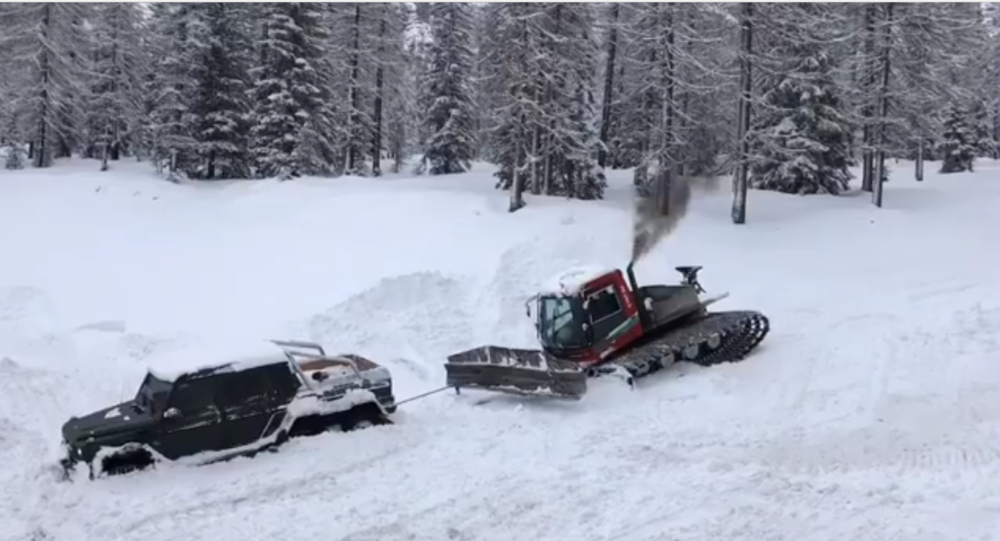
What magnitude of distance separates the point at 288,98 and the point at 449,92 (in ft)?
33.9

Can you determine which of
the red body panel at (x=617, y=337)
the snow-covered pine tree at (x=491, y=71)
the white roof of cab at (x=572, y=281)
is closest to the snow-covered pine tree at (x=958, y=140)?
the snow-covered pine tree at (x=491, y=71)

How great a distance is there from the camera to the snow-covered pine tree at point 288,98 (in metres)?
34.0

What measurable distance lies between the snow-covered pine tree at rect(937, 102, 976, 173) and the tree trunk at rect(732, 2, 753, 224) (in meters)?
29.1

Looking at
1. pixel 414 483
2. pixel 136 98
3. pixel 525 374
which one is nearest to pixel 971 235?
pixel 525 374

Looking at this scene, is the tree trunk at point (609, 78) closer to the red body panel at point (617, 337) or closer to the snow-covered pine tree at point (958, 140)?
the red body panel at point (617, 337)

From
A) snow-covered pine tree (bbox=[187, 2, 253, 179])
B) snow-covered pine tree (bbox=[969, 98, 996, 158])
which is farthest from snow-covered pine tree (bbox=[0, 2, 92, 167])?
snow-covered pine tree (bbox=[969, 98, 996, 158])

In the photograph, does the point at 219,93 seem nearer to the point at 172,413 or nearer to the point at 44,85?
the point at 44,85

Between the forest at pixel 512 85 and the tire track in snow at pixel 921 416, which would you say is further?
the forest at pixel 512 85

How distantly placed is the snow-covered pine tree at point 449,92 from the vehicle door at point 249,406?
3188cm

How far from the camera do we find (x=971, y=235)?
2597 cm

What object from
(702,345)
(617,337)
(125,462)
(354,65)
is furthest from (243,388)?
(354,65)

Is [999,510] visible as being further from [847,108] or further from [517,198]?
[847,108]

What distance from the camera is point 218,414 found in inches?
417

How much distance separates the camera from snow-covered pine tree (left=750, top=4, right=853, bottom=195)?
3059 cm
